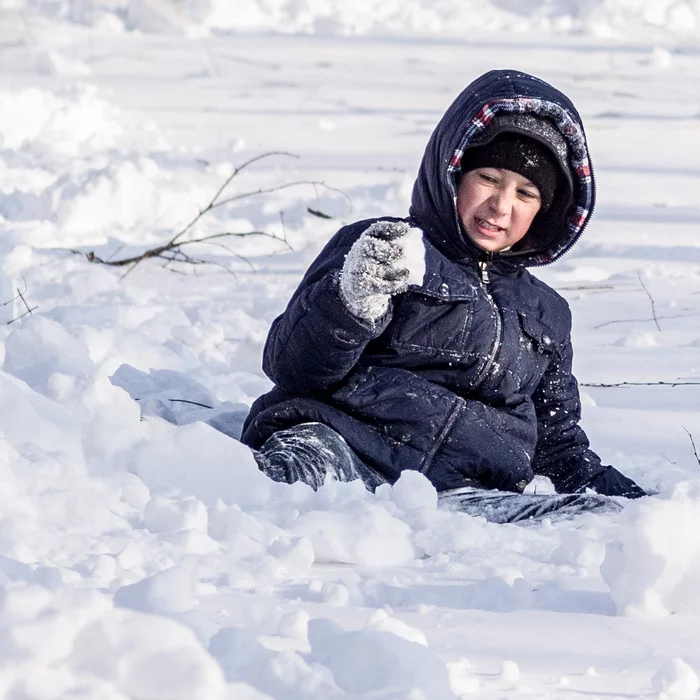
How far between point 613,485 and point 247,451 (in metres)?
1.11

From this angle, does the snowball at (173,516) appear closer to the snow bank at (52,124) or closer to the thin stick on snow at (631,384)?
the thin stick on snow at (631,384)

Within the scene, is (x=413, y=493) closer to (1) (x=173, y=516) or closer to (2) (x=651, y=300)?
(1) (x=173, y=516)

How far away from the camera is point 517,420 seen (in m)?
3.26

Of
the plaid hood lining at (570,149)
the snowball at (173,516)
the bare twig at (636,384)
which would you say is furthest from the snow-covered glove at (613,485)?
the snowball at (173,516)

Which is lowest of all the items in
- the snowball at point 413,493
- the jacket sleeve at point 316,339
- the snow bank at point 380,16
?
the snowball at point 413,493

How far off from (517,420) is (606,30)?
406 inches

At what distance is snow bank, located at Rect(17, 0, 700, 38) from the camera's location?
12.8m

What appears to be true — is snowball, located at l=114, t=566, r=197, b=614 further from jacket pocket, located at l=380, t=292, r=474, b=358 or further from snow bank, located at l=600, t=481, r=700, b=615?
jacket pocket, located at l=380, t=292, r=474, b=358

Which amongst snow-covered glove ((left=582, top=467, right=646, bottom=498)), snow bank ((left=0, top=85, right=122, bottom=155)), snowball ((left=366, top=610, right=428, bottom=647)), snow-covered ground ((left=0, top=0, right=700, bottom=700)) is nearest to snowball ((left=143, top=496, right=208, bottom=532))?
snow-covered ground ((left=0, top=0, right=700, bottom=700))

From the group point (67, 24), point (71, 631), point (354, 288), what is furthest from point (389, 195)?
point (67, 24)

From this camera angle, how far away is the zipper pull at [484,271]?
331 centimetres

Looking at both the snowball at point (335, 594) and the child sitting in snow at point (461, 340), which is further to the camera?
the child sitting in snow at point (461, 340)

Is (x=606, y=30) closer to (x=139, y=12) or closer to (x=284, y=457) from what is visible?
(x=139, y=12)

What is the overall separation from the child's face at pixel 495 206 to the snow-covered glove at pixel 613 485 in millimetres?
657
